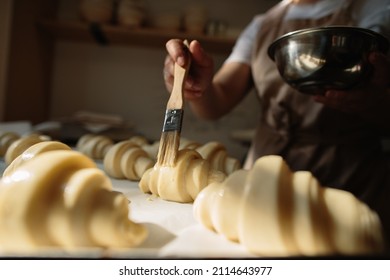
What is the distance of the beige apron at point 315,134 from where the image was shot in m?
0.95

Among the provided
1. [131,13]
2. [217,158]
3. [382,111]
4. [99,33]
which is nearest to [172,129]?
[217,158]

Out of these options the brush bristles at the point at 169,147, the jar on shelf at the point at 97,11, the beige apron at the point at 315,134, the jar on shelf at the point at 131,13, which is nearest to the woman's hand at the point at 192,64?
the brush bristles at the point at 169,147

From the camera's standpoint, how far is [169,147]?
1.84 ft

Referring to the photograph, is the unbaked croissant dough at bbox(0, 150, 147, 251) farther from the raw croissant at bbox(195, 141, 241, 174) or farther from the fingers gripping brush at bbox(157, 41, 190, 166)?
the raw croissant at bbox(195, 141, 241, 174)

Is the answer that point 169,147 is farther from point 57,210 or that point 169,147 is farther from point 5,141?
point 5,141

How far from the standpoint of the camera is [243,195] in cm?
36

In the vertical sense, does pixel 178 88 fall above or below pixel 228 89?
above

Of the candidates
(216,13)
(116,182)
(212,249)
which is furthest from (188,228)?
(216,13)

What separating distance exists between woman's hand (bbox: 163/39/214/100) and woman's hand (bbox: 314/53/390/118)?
Answer: 301 millimetres

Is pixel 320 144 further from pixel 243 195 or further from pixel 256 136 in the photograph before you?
pixel 243 195

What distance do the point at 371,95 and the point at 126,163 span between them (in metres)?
0.62

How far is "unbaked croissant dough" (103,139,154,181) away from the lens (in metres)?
0.73
